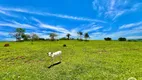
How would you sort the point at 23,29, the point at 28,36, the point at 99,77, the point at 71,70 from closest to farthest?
the point at 99,77 < the point at 71,70 < the point at 28,36 < the point at 23,29

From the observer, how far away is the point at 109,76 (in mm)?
23266

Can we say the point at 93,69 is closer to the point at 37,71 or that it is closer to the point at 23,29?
the point at 37,71

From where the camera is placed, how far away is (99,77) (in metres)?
23.0

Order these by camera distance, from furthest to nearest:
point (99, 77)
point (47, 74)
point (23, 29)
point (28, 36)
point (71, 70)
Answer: point (23, 29), point (28, 36), point (71, 70), point (47, 74), point (99, 77)

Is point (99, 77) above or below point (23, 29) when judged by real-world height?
below

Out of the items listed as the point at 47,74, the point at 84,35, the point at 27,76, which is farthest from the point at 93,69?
the point at 84,35

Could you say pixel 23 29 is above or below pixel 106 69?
above

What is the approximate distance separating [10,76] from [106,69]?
13.2 m

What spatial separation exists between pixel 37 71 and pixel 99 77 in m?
9.22

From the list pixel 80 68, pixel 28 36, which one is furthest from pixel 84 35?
pixel 80 68

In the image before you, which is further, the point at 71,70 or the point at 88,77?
the point at 71,70

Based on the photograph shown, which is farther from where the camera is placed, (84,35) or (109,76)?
(84,35)

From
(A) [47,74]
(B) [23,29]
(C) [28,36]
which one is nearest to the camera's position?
(A) [47,74]

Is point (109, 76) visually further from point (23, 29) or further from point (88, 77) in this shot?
point (23, 29)
